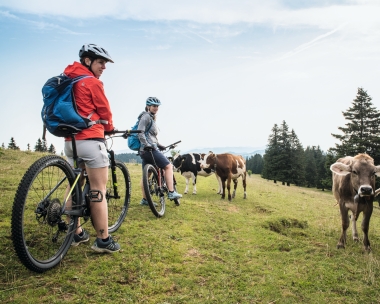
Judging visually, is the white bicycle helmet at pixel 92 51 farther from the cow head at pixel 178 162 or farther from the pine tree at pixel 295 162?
the pine tree at pixel 295 162

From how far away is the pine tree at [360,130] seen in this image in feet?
116

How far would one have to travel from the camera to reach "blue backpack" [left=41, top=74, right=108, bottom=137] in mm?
3488

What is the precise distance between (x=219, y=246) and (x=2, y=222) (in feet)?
12.5

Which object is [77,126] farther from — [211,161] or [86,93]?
[211,161]

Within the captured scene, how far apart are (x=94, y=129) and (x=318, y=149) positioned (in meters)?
98.8

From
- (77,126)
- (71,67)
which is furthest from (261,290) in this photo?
(71,67)

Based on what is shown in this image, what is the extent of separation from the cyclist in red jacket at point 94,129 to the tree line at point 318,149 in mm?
38379

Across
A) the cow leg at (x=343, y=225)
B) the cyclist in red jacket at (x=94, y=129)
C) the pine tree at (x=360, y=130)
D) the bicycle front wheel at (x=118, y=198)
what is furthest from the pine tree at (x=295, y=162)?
the cyclist in red jacket at (x=94, y=129)

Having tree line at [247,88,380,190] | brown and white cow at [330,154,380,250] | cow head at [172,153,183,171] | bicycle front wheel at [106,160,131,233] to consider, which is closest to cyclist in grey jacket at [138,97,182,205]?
bicycle front wheel at [106,160,131,233]

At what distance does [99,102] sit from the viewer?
3777 millimetres

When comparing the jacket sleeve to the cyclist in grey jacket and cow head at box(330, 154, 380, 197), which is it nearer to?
the cyclist in grey jacket

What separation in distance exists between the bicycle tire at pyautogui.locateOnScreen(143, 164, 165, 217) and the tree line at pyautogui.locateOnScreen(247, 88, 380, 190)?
117ft

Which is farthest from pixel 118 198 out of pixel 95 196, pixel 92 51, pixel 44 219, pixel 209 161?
pixel 209 161

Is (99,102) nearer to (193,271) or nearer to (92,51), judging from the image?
(92,51)
